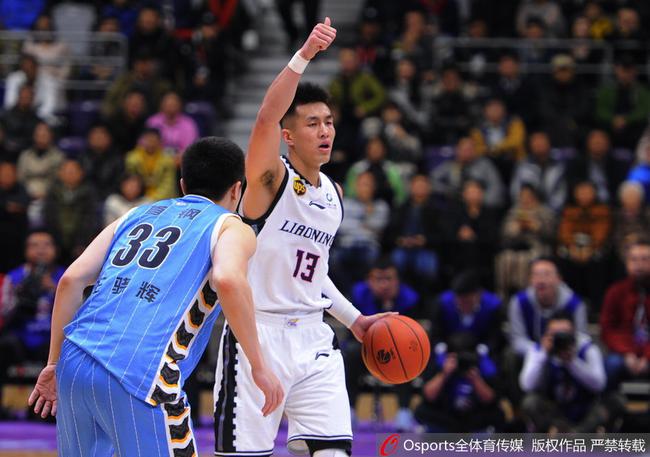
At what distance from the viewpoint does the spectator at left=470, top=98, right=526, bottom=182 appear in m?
12.9

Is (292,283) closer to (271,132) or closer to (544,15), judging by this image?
(271,132)

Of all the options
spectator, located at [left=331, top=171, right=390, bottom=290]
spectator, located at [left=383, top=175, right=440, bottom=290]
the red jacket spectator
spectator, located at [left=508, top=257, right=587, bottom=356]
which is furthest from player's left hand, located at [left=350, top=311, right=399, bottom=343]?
spectator, located at [left=383, top=175, right=440, bottom=290]

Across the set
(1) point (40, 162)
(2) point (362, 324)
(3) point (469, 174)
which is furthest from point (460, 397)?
(1) point (40, 162)

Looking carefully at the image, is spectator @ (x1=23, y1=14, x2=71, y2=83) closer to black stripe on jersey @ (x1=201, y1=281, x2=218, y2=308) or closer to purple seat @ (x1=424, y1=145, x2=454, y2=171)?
purple seat @ (x1=424, y1=145, x2=454, y2=171)

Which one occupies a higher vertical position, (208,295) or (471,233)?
(208,295)

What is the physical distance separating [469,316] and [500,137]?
4.08m

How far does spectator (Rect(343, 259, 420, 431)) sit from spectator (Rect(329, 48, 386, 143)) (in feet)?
12.7

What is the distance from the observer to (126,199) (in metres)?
11.7

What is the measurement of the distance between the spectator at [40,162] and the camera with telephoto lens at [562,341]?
624cm

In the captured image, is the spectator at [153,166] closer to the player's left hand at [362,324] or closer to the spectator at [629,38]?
the spectator at [629,38]

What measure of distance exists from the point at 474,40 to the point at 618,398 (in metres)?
7.04

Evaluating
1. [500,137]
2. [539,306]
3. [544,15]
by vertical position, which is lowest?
[539,306]

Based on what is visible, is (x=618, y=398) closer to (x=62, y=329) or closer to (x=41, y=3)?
(x=62, y=329)

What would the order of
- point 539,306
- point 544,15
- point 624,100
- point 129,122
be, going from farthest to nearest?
point 544,15 < point 624,100 < point 129,122 < point 539,306
